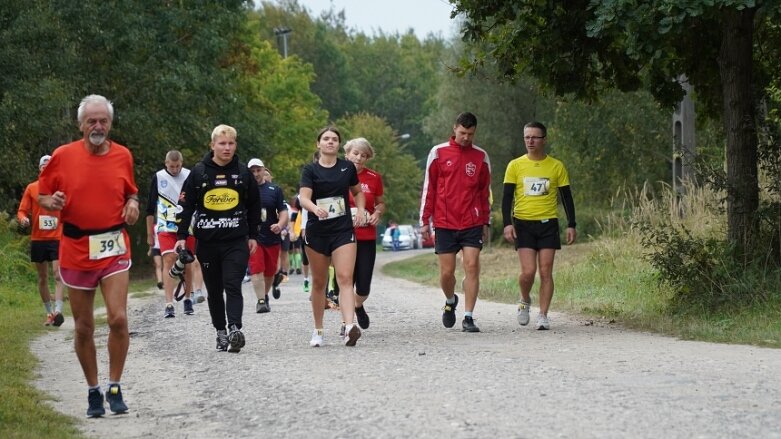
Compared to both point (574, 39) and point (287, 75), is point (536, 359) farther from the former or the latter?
point (287, 75)

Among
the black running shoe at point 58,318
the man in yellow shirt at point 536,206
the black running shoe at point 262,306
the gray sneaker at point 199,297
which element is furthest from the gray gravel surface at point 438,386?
the gray sneaker at point 199,297

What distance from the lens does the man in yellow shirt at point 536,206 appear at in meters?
13.4

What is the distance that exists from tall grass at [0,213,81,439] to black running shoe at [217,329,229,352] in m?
1.58

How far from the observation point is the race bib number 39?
27.3ft

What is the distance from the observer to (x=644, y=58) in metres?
12.3

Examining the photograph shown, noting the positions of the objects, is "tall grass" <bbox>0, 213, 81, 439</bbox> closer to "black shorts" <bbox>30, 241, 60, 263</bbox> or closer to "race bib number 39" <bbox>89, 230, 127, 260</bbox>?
"black shorts" <bbox>30, 241, 60, 263</bbox>

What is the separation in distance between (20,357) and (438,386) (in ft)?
16.0

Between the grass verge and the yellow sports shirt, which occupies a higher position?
the yellow sports shirt

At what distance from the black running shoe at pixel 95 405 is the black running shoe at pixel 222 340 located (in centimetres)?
335

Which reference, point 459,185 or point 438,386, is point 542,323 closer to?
point 459,185

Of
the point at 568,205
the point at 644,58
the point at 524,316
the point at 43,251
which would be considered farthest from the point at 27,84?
the point at 644,58

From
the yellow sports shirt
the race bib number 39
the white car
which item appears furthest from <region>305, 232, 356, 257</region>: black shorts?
the white car

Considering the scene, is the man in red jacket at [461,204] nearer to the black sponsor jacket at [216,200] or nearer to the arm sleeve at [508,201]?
the arm sleeve at [508,201]

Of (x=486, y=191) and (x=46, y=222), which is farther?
(x=46, y=222)
